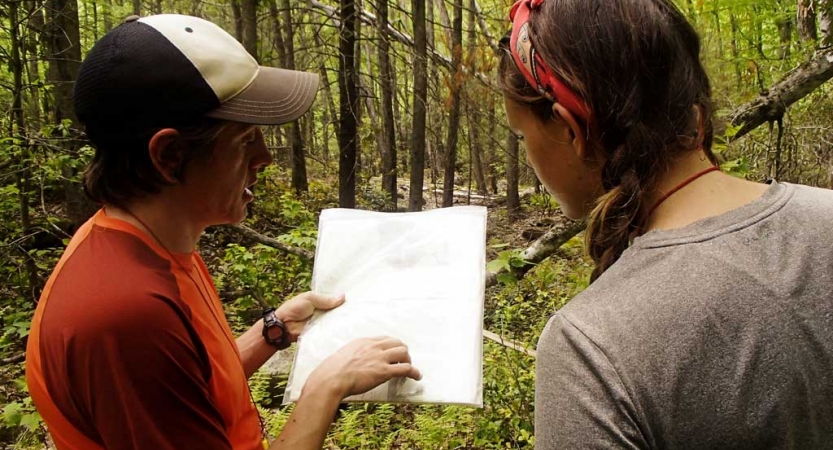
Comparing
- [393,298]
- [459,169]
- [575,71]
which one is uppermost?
[575,71]

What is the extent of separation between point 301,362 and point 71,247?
0.69 metres

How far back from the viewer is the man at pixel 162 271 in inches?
43.6

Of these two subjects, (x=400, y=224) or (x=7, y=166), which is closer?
(x=400, y=224)

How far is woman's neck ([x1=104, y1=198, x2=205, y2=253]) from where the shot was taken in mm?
1380

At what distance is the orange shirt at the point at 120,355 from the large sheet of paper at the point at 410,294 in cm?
39

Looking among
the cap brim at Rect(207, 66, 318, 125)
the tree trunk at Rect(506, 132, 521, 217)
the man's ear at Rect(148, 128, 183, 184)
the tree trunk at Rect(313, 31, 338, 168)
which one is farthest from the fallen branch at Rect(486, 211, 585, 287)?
the tree trunk at Rect(506, 132, 521, 217)

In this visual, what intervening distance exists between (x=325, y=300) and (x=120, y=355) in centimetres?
77

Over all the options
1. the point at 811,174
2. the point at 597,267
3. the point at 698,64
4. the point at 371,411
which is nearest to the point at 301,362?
the point at 597,267

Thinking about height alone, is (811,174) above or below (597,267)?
below

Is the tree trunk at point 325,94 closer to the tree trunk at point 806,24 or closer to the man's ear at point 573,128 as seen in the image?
the man's ear at point 573,128

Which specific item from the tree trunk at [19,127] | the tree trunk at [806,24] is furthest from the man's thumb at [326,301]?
the tree trunk at [806,24]

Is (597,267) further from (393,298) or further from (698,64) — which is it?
(393,298)

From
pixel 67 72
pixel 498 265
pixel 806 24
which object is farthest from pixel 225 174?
pixel 806 24

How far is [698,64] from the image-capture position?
3.53 feet
